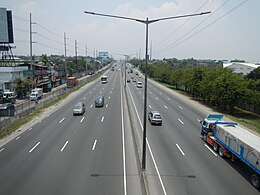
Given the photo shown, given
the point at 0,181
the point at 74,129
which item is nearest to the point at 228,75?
the point at 74,129

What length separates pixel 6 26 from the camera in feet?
195

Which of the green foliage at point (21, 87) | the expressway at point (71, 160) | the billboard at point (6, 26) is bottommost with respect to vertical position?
the expressway at point (71, 160)

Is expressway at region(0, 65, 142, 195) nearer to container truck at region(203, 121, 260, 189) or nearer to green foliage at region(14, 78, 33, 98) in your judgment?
container truck at region(203, 121, 260, 189)

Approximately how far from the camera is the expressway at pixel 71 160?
14.7 m

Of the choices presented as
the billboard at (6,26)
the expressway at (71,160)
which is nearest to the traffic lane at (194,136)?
the expressway at (71,160)

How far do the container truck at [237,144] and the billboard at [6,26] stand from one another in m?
55.1

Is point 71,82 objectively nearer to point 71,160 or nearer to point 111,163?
point 71,160

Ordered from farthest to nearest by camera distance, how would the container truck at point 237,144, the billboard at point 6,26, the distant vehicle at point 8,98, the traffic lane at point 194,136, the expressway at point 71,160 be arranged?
the billboard at point 6,26
the distant vehicle at point 8,98
the traffic lane at point 194,136
the container truck at point 237,144
the expressway at point 71,160

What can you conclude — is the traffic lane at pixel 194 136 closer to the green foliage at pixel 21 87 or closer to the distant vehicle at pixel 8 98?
the distant vehicle at pixel 8 98

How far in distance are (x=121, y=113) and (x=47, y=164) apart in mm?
20968

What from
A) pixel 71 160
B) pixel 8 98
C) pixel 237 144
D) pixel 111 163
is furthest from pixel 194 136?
pixel 8 98

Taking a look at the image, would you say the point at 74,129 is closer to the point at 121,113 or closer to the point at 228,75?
the point at 121,113

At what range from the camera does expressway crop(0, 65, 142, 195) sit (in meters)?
14.7

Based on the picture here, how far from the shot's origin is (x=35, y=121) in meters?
32.7
